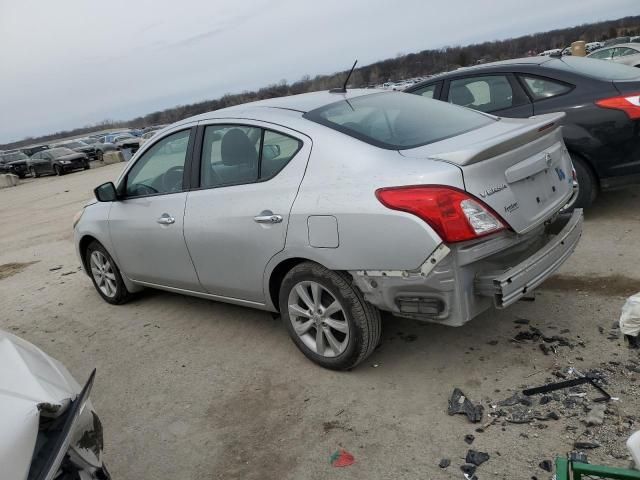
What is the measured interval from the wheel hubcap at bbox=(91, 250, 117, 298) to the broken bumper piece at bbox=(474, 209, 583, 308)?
3.81 m

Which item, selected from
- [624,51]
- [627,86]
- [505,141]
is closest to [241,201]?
[505,141]

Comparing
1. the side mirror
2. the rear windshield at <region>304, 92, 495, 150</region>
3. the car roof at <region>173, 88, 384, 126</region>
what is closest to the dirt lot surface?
the side mirror

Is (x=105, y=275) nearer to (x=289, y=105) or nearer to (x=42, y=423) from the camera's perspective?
(x=289, y=105)

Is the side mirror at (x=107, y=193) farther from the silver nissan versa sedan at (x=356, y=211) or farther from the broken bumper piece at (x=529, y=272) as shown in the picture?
the broken bumper piece at (x=529, y=272)

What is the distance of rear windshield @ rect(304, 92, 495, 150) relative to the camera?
3330 mm

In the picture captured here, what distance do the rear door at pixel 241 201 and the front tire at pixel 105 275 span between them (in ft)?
5.12

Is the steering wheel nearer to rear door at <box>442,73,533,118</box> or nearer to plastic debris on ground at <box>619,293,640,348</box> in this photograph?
plastic debris on ground at <box>619,293,640,348</box>

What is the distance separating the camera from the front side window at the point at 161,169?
170 inches

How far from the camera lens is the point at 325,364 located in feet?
11.7

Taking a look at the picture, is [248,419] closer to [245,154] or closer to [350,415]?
[350,415]

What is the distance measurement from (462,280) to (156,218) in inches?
102

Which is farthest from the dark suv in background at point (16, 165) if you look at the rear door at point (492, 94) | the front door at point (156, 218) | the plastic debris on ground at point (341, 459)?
the plastic debris on ground at point (341, 459)

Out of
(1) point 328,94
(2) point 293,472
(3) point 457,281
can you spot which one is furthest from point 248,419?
(1) point 328,94

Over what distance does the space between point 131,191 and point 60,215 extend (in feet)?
30.8
